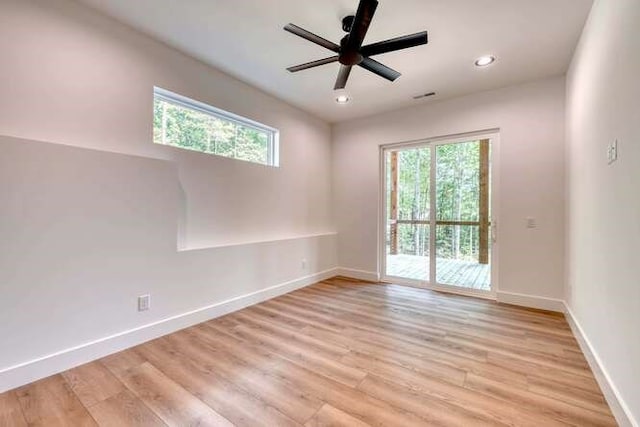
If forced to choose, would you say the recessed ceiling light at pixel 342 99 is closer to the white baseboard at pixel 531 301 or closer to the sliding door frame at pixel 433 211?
the sliding door frame at pixel 433 211

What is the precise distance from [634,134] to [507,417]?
5.25 ft

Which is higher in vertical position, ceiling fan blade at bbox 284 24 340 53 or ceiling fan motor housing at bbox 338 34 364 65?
ceiling fan blade at bbox 284 24 340 53

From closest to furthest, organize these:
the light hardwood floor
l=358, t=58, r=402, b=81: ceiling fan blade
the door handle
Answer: the light hardwood floor, l=358, t=58, r=402, b=81: ceiling fan blade, the door handle

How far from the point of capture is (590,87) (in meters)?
2.22

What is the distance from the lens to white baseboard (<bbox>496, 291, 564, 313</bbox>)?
10.5ft

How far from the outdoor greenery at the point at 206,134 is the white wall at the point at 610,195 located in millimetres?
3310

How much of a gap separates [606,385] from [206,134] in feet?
12.7

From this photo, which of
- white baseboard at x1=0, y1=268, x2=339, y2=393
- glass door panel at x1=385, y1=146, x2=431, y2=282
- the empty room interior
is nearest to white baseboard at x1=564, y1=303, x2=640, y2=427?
the empty room interior

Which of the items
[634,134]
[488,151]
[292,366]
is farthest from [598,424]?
[488,151]

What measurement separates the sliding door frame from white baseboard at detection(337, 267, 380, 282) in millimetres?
103

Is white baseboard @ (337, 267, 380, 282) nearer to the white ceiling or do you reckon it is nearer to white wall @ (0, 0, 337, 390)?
white wall @ (0, 0, 337, 390)

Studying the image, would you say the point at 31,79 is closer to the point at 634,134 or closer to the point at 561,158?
the point at 634,134

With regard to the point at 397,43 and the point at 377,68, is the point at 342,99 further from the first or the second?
the point at 397,43

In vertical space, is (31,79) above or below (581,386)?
above
